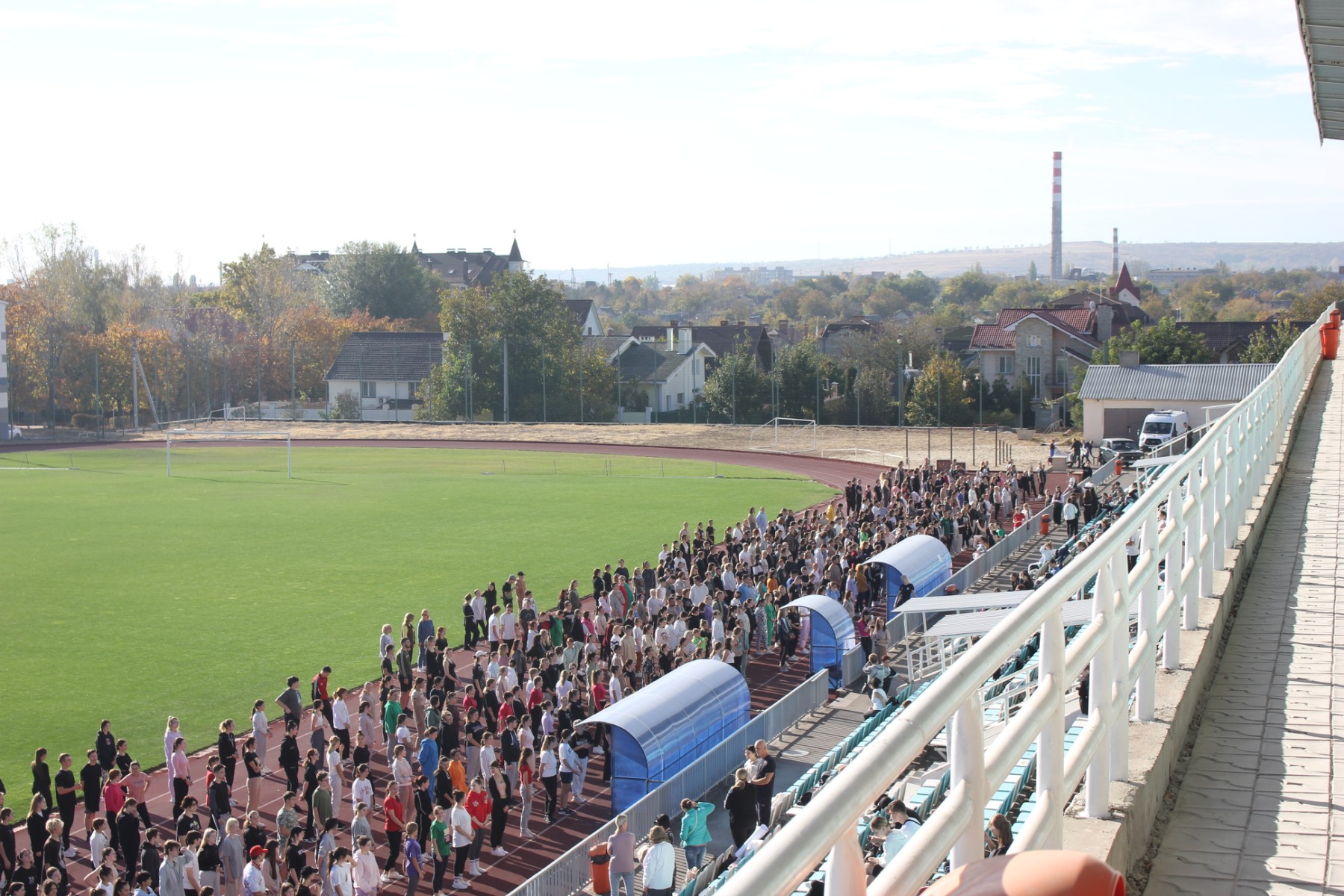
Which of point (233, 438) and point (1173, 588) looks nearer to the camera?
point (1173, 588)

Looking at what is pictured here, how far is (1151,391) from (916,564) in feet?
105

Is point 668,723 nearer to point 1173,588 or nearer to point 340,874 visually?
point 340,874

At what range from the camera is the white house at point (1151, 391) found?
1997 inches

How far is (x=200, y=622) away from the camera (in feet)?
87.5

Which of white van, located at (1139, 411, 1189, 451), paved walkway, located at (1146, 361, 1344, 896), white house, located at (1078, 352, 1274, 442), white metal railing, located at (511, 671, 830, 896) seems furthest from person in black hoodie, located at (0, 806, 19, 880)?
white house, located at (1078, 352, 1274, 442)

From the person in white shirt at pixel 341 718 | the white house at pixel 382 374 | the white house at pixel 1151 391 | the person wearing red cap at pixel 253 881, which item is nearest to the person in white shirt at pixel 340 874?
the person wearing red cap at pixel 253 881

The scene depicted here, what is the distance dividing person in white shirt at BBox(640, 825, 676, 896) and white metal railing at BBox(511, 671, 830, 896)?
1.13m

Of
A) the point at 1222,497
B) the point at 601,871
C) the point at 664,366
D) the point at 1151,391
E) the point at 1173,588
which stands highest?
the point at 664,366

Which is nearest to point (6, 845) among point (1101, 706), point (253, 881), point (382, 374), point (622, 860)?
point (253, 881)

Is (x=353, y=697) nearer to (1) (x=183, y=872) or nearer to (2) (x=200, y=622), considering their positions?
(2) (x=200, y=622)

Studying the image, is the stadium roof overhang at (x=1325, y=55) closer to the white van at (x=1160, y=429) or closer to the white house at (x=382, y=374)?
the white van at (x=1160, y=429)

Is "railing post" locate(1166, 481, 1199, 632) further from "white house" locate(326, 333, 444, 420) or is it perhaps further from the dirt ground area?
"white house" locate(326, 333, 444, 420)

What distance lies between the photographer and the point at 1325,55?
13070 millimetres

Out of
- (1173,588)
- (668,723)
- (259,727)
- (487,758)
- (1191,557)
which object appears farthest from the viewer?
(259,727)
